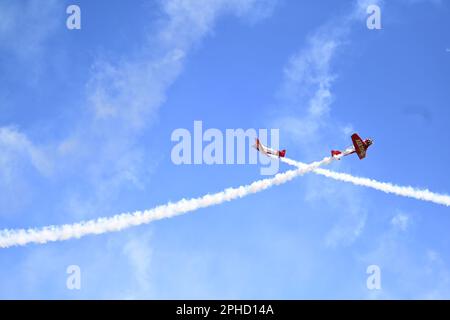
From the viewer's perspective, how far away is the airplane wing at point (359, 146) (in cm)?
9612

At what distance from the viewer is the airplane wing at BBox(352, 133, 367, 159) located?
3784 inches

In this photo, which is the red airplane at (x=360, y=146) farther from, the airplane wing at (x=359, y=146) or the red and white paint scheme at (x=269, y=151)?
the red and white paint scheme at (x=269, y=151)

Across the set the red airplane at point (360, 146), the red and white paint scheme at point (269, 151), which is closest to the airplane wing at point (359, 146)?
the red airplane at point (360, 146)

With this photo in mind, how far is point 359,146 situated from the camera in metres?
96.3

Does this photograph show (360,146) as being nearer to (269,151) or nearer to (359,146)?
(359,146)

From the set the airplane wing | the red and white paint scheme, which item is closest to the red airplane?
the airplane wing

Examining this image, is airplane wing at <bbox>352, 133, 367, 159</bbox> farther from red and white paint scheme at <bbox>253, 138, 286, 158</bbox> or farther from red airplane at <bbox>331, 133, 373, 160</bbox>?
red and white paint scheme at <bbox>253, 138, 286, 158</bbox>

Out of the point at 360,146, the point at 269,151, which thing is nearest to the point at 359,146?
the point at 360,146
